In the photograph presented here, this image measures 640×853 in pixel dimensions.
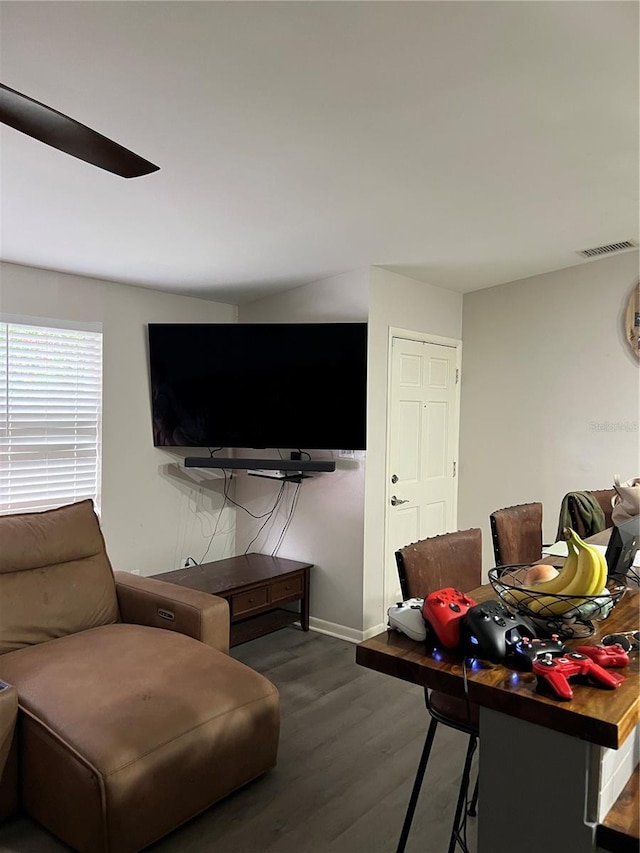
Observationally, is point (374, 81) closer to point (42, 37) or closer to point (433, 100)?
point (433, 100)

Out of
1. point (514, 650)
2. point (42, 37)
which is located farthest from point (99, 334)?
point (514, 650)

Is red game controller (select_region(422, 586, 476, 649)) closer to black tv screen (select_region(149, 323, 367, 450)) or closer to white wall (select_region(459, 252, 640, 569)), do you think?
black tv screen (select_region(149, 323, 367, 450))

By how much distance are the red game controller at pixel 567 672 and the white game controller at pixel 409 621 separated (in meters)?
0.25

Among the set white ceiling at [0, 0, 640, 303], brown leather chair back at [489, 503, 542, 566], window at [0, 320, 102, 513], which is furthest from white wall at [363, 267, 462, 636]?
window at [0, 320, 102, 513]

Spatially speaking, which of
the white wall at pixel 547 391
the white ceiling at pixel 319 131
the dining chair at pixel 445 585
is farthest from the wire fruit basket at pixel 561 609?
the white wall at pixel 547 391

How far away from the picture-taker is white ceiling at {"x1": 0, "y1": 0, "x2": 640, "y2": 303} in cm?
165

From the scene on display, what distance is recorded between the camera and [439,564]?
2.19 m

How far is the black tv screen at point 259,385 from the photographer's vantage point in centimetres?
386

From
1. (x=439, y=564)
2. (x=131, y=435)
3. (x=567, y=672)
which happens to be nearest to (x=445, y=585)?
(x=439, y=564)

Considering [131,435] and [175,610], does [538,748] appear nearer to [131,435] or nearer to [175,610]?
[175,610]

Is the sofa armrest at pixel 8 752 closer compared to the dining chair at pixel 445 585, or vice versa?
the dining chair at pixel 445 585

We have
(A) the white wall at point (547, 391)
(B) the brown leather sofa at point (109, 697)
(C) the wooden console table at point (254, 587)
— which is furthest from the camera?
(A) the white wall at point (547, 391)

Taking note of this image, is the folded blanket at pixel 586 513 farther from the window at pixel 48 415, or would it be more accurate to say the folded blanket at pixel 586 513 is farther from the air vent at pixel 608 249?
the window at pixel 48 415

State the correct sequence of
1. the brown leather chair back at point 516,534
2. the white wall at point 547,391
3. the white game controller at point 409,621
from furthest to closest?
the white wall at point 547,391 < the brown leather chair back at point 516,534 < the white game controller at point 409,621
